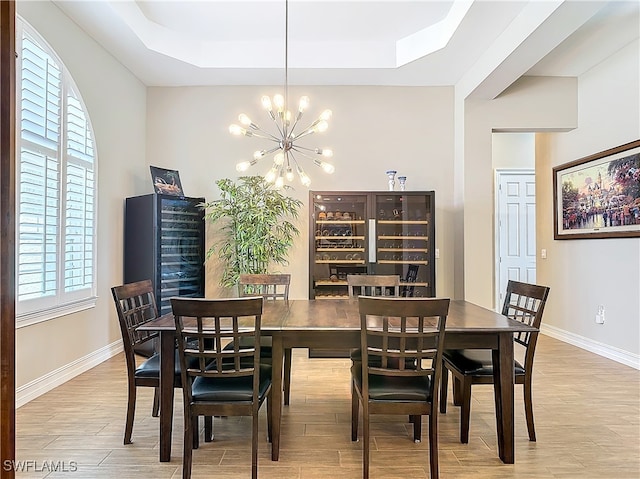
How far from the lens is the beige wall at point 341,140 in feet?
17.0

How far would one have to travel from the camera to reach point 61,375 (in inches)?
136

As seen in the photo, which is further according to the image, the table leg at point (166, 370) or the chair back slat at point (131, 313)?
the chair back slat at point (131, 313)

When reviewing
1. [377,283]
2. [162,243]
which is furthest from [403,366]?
[162,243]

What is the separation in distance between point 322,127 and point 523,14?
199cm


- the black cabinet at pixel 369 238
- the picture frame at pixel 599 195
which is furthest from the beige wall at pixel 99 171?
the picture frame at pixel 599 195

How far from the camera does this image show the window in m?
2.98

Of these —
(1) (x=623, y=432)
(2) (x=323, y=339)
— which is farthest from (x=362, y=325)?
(1) (x=623, y=432)

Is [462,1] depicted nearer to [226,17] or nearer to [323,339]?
[226,17]

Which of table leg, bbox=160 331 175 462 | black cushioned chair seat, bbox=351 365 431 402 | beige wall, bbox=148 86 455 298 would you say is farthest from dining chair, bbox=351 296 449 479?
beige wall, bbox=148 86 455 298

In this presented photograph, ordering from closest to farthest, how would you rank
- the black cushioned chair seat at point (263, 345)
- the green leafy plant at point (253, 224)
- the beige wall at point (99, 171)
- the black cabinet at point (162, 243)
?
the black cushioned chair seat at point (263, 345) < the beige wall at point (99, 171) < the black cabinet at point (162, 243) < the green leafy plant at point (253, 224)

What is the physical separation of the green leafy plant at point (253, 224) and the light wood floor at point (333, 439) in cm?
168

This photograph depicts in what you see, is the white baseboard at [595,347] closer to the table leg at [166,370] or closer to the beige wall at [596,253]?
the beige wall at [596,253]

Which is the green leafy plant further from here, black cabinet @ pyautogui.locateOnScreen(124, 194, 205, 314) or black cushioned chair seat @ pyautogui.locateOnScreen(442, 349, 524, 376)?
black cushioned chair seat @ pyautogui.locateOnScreen(442, 349, 524, 376)

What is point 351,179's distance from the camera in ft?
17.1
